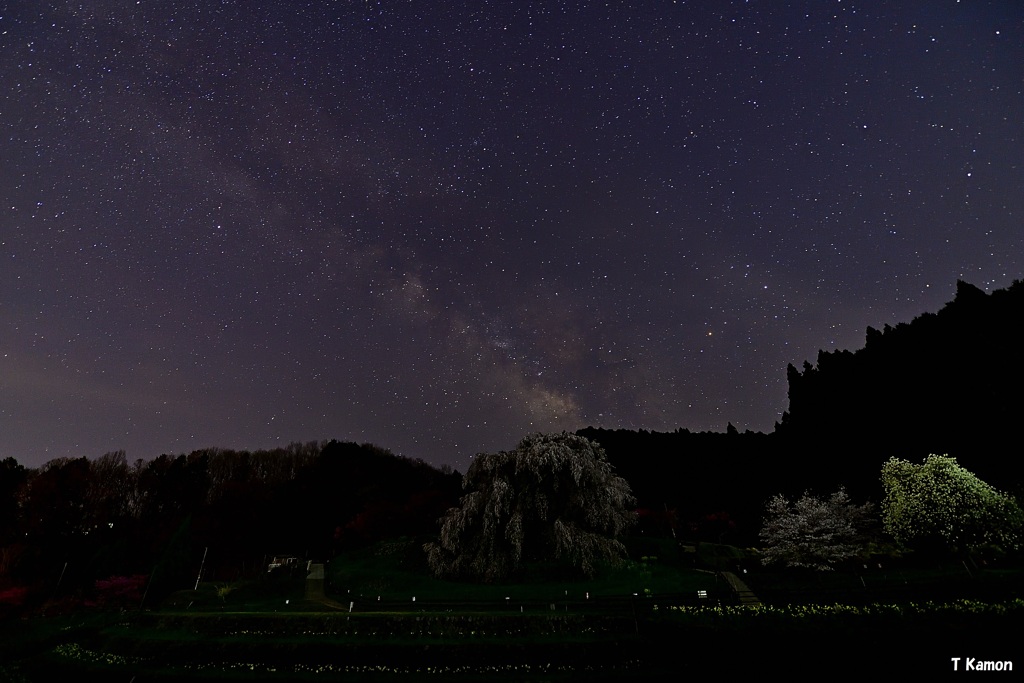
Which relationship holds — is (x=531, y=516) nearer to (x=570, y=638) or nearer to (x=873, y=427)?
(x=570, y=638)

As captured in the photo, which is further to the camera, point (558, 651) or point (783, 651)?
point (558, 651)

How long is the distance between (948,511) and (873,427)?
64.4ft

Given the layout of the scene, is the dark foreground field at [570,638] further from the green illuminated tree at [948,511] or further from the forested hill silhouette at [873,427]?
the forested hill silhouette at [873,427]

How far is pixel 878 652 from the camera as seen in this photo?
38.8 feet

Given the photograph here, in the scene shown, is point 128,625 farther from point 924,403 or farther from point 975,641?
point 924,403

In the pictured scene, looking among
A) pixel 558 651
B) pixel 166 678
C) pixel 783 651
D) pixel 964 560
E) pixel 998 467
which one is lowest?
pixel 166 678

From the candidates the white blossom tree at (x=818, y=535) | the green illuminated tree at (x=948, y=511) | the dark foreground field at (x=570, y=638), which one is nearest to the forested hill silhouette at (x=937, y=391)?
the green illuminated tree at (x=948, y=511)

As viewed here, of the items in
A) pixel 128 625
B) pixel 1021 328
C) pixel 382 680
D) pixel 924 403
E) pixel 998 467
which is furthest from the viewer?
pixel 924 403

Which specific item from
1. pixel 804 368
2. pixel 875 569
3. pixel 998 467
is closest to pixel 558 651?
pixel 875 569

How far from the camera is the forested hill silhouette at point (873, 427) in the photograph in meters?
39.5

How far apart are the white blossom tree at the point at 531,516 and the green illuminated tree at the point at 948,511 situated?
17.4m

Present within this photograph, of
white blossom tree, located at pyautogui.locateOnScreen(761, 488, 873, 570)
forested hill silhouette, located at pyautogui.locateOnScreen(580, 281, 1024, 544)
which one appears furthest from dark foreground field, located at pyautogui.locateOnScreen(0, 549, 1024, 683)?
forested hill silhouette, located at pyautogui.locateOnScreen(580, 281, 1024, 544)

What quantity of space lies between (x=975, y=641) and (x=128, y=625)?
34353 mm

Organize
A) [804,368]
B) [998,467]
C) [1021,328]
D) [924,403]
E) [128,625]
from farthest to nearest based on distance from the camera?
[804,368] → [924,403] → [1021,328] → [998,467] → [128,625]
